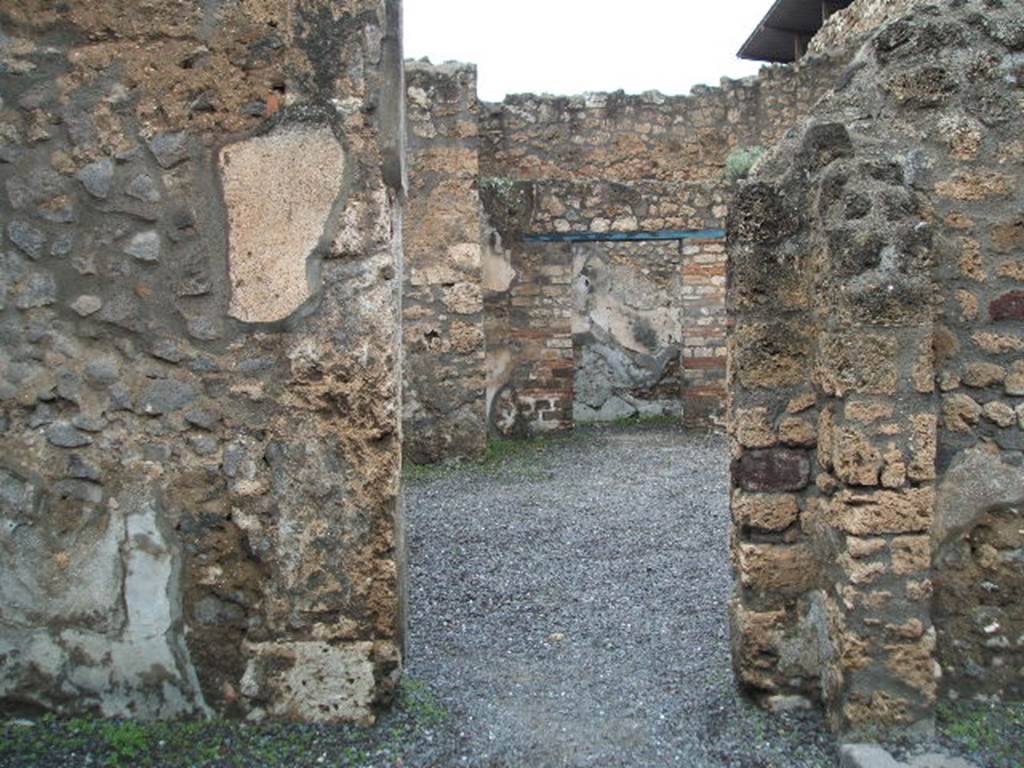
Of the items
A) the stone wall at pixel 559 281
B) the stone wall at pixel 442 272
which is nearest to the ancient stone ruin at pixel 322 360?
the stone wall at pixel 442 272

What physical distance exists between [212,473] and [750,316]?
181cm

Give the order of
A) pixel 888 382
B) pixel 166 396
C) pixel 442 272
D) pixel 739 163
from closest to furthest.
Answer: pixel 888 382 < pixel 166 396 < pixel 442 272 < pixel 739 163

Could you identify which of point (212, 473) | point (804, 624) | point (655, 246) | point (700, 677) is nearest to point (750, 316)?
point (804, 624)

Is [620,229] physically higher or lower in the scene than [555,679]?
higher

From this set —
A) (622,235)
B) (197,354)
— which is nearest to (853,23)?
(622,235)

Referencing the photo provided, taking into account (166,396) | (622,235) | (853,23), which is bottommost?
(166,396)

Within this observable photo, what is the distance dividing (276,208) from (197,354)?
1.68ft

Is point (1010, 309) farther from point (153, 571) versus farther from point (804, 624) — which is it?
point (153, 571)

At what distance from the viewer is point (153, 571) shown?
2809 mm

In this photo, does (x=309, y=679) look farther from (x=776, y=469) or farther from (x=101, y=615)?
(x=776, y=469)

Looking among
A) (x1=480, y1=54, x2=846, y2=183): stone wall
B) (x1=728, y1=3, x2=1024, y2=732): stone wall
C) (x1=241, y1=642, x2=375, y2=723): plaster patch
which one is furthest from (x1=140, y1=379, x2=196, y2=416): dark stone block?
(x1=480, y1=54, x2=846, y2=183): stone wall

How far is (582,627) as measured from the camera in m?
4.07

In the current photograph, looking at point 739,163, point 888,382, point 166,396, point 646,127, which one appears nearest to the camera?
point 888,382

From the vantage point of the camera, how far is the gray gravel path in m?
2.91
